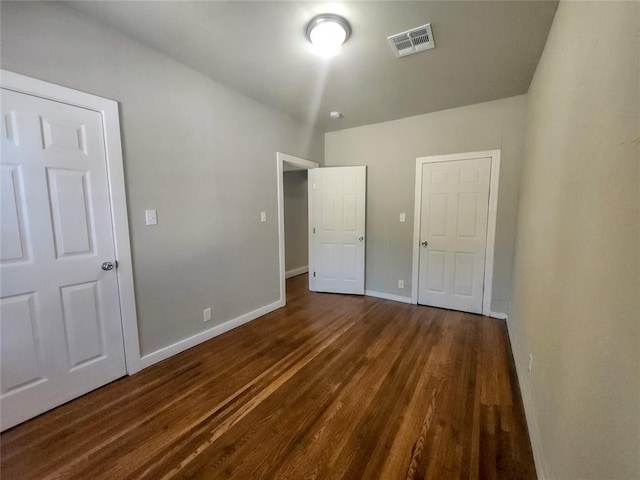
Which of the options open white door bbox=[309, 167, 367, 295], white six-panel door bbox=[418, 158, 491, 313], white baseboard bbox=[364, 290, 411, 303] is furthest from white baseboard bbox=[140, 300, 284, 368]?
white six-panel door bbox=[418, 158, 491, 313]

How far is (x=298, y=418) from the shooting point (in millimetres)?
1608

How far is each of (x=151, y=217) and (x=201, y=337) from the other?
124 cm

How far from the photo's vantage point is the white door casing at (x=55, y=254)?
1508 mm

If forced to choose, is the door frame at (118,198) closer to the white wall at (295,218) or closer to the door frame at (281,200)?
the door frame at (281,200)

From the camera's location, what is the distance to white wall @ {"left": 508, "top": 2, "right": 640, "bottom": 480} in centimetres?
67

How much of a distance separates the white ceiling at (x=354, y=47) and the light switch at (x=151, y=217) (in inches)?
51.3

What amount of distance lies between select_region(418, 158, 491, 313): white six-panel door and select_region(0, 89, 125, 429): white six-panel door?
132 inches

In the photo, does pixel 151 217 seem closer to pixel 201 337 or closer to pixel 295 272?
pixel 201 337

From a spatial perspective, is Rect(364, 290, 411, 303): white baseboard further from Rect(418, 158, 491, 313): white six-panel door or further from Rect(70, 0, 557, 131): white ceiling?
Rect(70, 0, 557, 131): white ceiling

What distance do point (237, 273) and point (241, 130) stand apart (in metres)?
1.58

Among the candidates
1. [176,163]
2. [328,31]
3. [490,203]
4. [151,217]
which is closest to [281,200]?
[176,163]

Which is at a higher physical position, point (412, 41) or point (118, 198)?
point (412, 41)

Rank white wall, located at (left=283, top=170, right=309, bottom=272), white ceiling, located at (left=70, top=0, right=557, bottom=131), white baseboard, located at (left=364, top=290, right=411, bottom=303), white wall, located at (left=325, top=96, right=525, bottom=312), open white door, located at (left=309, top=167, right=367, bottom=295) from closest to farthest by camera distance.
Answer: white ceiling, located at (left=70, top=0, right=557, bottom=131) → white wall, located at (left=325, top=96, right=525, bottom=312) → white baseboard, located at (left=364, top=290, right=411, bottom=303) → open white door, located at (left=309, top=167, right=367, bottom=295) → white wall, located at (left=283, top=170, right=309, bottom=272)

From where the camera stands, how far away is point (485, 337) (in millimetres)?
2621
